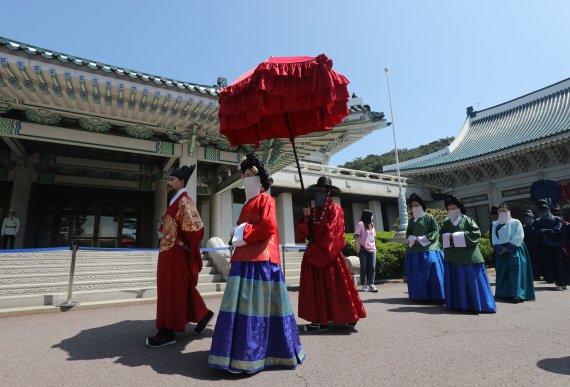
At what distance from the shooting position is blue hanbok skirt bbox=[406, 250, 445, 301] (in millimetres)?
4961

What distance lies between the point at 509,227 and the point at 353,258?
151 inches

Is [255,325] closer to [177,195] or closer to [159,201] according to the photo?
[177,195]

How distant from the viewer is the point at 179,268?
3027 millimetres

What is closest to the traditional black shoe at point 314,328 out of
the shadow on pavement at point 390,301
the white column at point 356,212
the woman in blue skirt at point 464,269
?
the shadow on pavement at point 390,301

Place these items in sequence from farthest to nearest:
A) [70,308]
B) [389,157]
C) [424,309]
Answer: [389,157] → [70,308] → [424,309]

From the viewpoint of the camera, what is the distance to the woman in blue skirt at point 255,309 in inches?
85.0

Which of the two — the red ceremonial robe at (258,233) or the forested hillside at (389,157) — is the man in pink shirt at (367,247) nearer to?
the red ceremonial robe at (258,233)

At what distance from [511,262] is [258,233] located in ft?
16.7

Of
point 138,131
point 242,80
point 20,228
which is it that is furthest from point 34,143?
point 242,80

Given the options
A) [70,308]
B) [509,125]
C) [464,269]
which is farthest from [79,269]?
[509,125]

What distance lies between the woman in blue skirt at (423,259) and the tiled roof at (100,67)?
16.0 feet

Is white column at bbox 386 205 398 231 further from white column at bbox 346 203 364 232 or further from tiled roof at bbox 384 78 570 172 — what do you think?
tiled roof at bbox 384 78 570 172

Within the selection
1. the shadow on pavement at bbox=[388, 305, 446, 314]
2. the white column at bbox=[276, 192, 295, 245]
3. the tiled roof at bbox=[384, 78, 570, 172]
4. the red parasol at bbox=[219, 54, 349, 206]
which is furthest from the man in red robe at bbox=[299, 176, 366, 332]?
the tiled roof at bbox=[384, 78, 570, 172]

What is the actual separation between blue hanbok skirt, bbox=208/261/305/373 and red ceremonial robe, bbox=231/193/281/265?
0.06 metres
